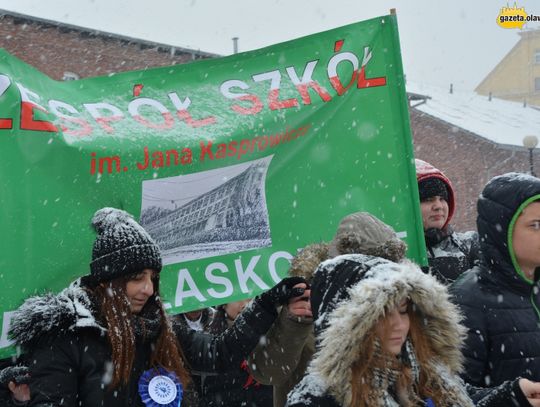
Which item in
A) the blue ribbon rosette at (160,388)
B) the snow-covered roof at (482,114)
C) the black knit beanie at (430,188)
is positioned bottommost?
the blue ribbon rosette at (160,388)

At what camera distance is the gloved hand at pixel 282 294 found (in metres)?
3.38

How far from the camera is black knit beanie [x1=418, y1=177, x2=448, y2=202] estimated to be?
4.77 metres

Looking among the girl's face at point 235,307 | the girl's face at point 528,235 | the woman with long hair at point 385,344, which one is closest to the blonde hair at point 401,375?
the woman with long hair at point 385,344

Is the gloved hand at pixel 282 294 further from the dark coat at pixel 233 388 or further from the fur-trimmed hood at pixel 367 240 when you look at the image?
the dark coat at pixel 233 388

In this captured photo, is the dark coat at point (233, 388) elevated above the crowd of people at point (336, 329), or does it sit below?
below

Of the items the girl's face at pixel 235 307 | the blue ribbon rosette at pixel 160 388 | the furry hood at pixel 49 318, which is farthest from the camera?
the girl's face at pixel 235 307

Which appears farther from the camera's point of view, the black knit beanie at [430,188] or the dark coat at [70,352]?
the black knit beanie at [430,188]

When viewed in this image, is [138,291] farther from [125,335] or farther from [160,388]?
[160,388]

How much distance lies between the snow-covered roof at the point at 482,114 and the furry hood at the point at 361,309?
32.5 metres

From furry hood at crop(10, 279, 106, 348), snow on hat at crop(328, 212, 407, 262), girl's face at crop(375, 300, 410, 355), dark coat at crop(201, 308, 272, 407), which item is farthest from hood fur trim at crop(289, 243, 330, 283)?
dark coat at crop(201, 308, 272, 407)

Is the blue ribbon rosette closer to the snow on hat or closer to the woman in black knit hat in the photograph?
the woman in black knit hat

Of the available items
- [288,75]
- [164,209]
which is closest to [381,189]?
[288,75]

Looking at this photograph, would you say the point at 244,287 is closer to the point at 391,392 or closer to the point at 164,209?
the point at 164,209

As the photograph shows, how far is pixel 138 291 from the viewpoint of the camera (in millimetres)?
3287
